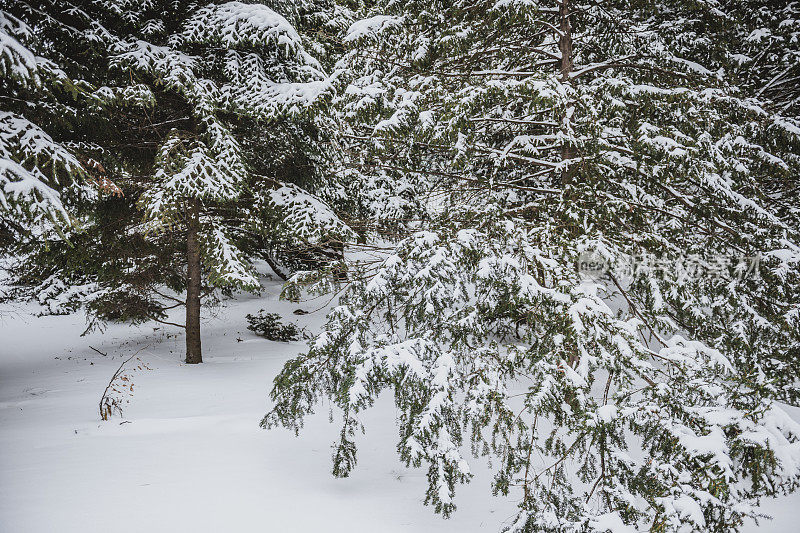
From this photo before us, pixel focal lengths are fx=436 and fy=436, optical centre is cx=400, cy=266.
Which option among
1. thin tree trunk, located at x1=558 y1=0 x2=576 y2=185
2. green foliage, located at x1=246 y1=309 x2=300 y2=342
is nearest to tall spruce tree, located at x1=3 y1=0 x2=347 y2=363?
green foliage, located at x1=246 y1=309 x2=300 y2=342

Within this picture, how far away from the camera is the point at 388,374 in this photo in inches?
163

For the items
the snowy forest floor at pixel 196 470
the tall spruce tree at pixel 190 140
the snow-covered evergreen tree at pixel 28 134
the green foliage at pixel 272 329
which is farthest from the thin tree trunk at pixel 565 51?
the green foliage at pixel 272 329

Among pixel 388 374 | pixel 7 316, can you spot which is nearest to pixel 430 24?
pixel 388 374

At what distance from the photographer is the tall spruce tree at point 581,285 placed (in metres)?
3.43

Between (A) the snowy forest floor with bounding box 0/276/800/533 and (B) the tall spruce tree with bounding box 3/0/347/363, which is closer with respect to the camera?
(A) the snowy forest floor with bounding box 0/276/800/533

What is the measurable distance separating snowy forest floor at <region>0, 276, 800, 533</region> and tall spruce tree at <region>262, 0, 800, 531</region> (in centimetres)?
49

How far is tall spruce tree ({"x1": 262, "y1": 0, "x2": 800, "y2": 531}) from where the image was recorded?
343cm

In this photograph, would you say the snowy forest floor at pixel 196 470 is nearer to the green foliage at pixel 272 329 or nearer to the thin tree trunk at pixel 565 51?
the green foliage at pixel 272 329

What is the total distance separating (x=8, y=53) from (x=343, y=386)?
464cm

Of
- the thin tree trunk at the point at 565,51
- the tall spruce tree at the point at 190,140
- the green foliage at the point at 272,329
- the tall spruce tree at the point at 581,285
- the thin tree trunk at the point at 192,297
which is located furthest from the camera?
the green foliage at the point at 272,329

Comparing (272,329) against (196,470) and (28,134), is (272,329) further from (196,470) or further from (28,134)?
(28,134)

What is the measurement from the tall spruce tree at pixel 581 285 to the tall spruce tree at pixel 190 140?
6.26ft

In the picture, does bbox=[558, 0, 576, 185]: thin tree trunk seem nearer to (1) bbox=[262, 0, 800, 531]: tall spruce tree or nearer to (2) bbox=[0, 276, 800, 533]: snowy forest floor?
(1) bbox=[262, 0, 800, 531]: tall spruce tree

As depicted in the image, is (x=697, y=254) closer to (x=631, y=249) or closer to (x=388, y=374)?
(x=631, y=249)
